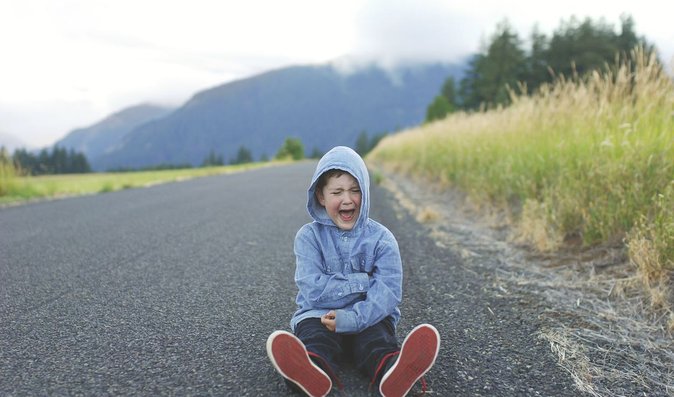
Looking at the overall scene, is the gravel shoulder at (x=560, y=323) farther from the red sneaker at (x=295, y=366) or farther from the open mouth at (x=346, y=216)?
the open mouth at (x=346, y=216)

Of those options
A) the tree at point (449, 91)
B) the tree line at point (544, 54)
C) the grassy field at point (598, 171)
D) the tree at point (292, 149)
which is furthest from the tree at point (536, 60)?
the grassy field at point (598, 171)

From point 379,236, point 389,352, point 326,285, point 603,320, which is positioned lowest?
point 603,320

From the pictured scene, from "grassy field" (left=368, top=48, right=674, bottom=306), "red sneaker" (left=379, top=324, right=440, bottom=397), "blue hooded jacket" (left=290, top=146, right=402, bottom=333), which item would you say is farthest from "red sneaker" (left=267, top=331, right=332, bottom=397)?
"grassy field" (left=368, top=48, right=674, bottom=306)

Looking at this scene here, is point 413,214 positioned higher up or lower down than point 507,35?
lower down

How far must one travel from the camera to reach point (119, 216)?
6086 mm

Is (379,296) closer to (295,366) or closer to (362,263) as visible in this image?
(362,263)

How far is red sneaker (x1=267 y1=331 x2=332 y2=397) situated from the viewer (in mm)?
1618

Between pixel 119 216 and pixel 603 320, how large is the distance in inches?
218

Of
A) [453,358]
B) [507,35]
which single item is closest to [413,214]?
[453,358]

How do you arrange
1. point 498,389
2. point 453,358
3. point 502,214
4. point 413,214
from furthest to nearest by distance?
1. point 413,214
2. point 502,214
3. point 453,358
4. point 498,389

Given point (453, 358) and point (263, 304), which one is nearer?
point (453, 358)

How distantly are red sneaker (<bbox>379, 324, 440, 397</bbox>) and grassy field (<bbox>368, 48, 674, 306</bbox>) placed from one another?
1441 mm

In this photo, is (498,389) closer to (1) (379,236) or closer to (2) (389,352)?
(2) (389,352)

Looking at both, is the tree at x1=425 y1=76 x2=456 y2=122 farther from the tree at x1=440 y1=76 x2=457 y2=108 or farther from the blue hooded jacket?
the blue hooded jacket
